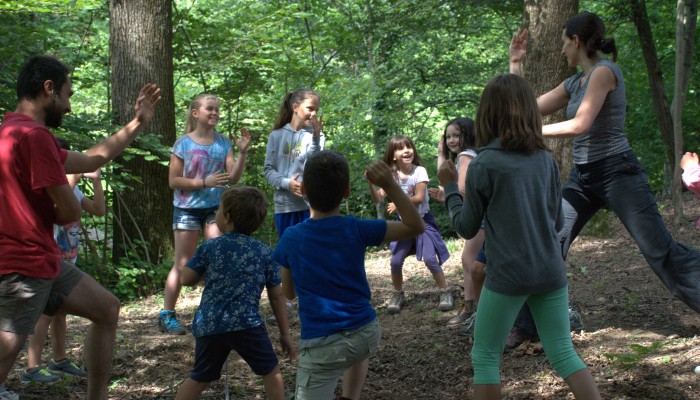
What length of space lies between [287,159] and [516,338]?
270cm

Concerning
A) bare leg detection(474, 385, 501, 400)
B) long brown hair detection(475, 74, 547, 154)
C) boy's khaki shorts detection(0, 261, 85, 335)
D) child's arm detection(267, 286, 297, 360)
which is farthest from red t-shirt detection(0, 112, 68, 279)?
bare leg detection(474, 385, 501, 400)

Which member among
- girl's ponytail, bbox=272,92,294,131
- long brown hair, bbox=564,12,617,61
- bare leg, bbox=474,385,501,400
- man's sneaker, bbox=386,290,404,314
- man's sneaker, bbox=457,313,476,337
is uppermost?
long brown hair, bbox=564,12,617,61

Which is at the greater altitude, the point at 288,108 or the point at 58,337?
the point at 288,108

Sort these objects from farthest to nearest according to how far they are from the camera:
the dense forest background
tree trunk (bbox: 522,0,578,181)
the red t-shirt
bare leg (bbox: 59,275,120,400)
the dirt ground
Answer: the dense forest background, tree trunk (bbox: 522,0,578,181), the dirt ground, bare leg (bbox: 59,275,120,400), the red t-shirt

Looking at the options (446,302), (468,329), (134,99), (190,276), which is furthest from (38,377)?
(134,99)

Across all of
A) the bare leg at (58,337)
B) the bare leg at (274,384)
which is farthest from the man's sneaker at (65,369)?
the bare leg at (274,384)

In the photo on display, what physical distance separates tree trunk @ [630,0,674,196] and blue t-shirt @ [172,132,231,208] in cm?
1034

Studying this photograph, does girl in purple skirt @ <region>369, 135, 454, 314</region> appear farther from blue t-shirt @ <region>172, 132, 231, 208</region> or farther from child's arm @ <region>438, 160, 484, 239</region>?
child's arm @ <region>438, 160, 484, 239</region>

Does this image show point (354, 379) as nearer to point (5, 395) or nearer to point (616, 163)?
point (5, 395)

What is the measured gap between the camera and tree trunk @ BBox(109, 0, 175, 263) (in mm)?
9180

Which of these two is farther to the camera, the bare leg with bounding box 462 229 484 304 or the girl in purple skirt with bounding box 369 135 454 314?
the girl in purple skirt with bounding box 369 135 454 314

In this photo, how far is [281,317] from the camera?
3988mm

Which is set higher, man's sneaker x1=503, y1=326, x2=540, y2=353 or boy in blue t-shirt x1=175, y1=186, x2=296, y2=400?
boy in blue t-shirt x1=175, y1=186, x2=296, y2=400

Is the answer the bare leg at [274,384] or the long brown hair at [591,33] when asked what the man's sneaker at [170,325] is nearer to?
the bare leg at [274,384]
